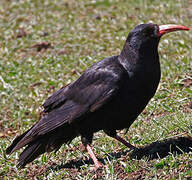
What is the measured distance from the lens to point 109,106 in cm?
508

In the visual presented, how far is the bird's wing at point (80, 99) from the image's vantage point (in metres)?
5.05

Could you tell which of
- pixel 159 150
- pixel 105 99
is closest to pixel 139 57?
pixel 105 99

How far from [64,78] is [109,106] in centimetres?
362

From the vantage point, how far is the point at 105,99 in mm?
5035

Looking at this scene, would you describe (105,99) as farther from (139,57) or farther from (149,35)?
(149,35)

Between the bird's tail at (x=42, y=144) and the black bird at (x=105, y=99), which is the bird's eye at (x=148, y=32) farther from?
the bird's tail at (x=42, y=144)

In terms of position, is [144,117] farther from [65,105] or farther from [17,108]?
[17,108]

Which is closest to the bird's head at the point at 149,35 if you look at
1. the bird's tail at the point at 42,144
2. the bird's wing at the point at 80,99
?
the bird's wing at the point at 80,99

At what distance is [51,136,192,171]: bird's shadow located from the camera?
4.91m

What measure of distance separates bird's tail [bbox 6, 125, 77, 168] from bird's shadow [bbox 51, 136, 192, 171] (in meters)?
0.29

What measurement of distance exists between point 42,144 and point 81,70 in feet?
11.1

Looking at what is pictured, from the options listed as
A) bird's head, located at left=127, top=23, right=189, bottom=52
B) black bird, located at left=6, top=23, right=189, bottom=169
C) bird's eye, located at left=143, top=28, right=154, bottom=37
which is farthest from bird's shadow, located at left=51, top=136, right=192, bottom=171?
bird's eye, located at left=143, top=28, right=154, bottom=37

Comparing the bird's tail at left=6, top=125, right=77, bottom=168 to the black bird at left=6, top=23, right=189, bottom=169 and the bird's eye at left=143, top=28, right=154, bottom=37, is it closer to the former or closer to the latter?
the black bird at left=6, top=23, right=189, bottom=169

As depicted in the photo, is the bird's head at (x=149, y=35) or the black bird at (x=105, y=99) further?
the bird's head at (x=149, y=35)
